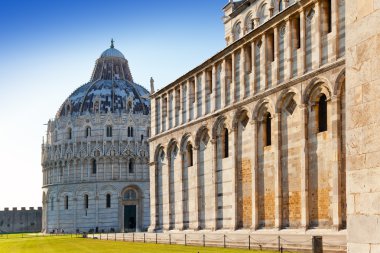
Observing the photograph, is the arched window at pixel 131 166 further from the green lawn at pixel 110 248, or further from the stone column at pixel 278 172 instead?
the stone column at pixel 278 172

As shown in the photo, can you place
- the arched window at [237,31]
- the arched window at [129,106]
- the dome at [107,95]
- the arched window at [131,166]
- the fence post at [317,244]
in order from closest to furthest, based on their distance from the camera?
the fence post at [317,244], the arched window at [237,31], the arched window at [131,166], the dome at [107,95], the arched window at [129,106]

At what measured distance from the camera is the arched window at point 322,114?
34.8 m

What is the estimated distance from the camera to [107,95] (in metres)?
127

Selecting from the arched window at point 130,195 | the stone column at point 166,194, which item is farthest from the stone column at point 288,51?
the arched window at point 130,195

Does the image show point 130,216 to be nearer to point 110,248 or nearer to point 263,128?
point 110,248

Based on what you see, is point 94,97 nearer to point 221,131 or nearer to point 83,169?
point 83,169

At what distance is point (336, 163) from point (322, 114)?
3.54 m

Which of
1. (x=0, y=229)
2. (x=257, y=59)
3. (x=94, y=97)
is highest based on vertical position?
(x=94, y=97)

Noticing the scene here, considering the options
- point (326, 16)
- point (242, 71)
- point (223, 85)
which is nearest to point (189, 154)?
point (223, 85)

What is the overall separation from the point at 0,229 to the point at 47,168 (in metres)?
18.9

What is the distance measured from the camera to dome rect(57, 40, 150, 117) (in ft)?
409

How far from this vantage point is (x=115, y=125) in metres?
123

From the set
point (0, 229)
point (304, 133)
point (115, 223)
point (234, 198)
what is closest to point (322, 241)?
point (304, 133)

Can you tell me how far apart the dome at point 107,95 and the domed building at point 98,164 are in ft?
0.65
